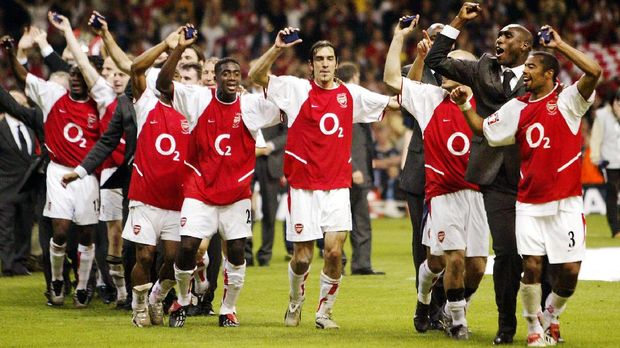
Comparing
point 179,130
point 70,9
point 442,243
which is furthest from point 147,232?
point 70,9

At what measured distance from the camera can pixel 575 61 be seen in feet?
29.3

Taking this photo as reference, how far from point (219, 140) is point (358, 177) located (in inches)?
188

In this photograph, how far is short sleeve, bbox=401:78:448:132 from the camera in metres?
10.4

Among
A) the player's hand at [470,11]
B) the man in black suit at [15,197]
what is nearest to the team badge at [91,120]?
the man in black suit at [15,197]

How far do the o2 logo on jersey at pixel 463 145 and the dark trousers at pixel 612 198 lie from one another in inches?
394

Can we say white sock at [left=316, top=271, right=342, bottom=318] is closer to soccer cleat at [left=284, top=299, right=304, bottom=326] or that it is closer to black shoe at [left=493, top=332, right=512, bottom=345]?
soccer cleat at [left=284, top=299, right=304, bottom=326]

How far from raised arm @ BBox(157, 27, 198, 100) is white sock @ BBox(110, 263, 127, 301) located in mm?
2665

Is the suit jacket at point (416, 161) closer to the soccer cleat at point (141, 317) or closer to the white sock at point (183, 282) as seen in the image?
the white sock at point (183, 282)

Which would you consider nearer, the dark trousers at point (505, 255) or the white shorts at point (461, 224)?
the dark trousers at point (505, 255)

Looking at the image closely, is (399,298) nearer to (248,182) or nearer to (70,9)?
(248,182)

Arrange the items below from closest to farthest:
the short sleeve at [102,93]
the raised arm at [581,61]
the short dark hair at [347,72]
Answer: the raised arm at [581,61], the short sleeve at [102,93], the short dark hair at [347,72]

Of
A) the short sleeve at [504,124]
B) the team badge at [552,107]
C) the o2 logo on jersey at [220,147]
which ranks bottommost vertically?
the o2 logo on jersey at [220,147]

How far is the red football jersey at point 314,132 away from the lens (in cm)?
1084

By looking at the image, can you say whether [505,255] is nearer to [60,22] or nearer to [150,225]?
[150,225]
